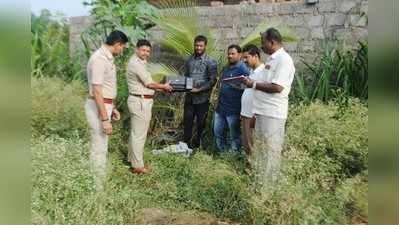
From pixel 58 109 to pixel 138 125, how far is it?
1292 millimetres

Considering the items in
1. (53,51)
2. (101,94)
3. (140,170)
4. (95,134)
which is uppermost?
(53,51)

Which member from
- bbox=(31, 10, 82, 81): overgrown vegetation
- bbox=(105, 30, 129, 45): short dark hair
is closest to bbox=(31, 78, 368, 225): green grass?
bbox=(105, 30, 129, 45): short dark hair

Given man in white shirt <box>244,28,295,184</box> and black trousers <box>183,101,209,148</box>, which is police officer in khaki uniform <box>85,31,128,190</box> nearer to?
man in white shirt <box>244,28,295,184</box>

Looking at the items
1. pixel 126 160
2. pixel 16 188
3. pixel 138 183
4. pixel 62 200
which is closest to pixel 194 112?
pixel 126 160

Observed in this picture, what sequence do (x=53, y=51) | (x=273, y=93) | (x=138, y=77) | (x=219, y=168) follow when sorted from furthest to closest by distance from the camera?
(x=53, y=51)
(x=138, y=77)
(x=219, y=168)
(x=273, y=93)

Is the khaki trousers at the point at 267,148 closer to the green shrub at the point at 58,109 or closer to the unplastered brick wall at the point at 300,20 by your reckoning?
the unplastered brick wall at the point at 300,20

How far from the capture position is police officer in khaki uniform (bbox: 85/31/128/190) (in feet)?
13.1

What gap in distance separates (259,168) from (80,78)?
12.7 ft

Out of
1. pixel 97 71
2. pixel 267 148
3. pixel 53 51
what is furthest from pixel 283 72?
pixel 53 51

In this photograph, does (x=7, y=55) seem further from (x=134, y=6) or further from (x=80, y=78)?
(x=80, y=78)

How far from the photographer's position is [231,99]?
16.3 ft

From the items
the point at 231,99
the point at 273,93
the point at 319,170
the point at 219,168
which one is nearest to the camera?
the point at 319,170

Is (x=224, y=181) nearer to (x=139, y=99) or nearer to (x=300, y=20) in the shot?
(x=139, y=99)

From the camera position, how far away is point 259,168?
133 inches
